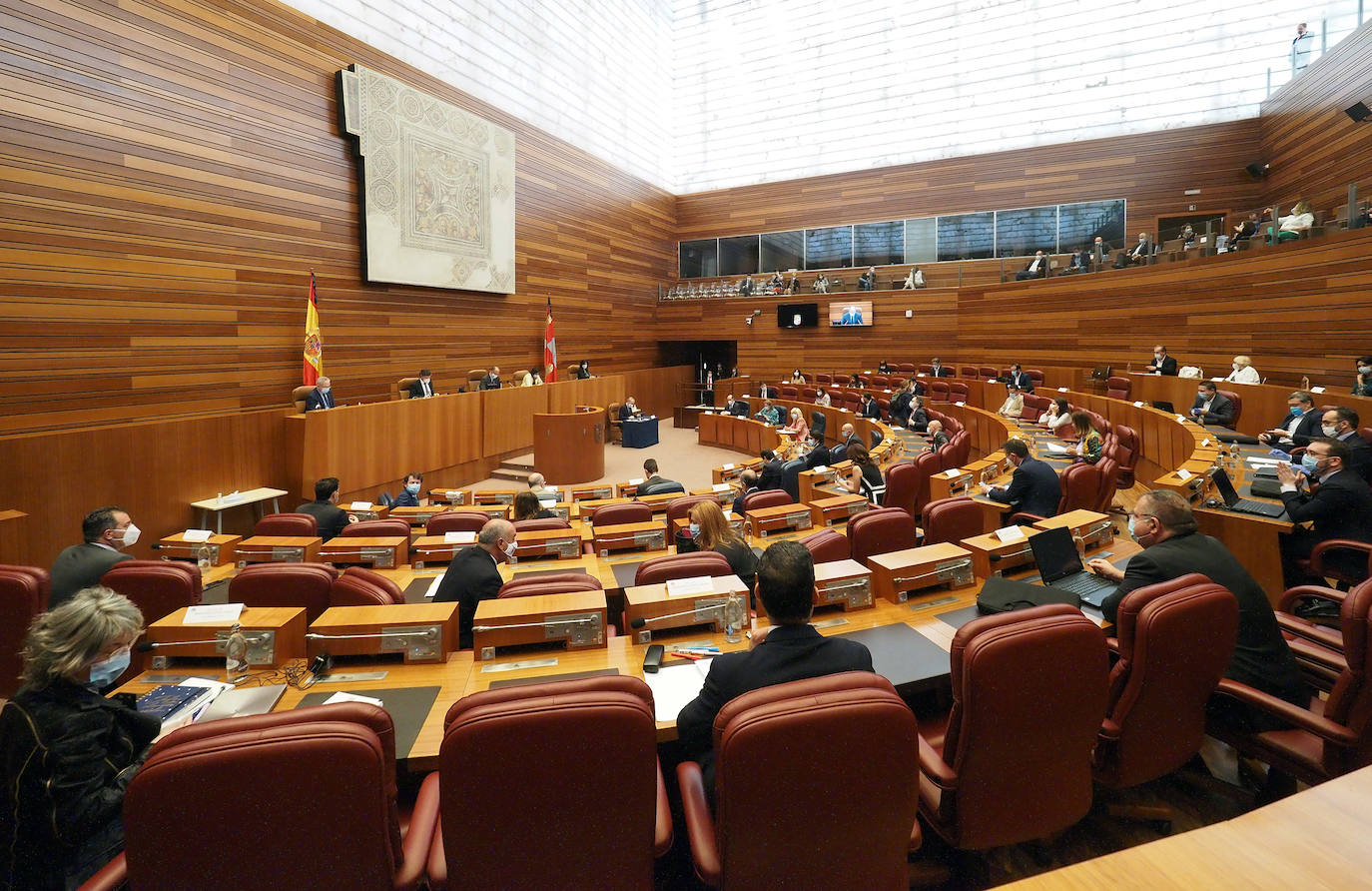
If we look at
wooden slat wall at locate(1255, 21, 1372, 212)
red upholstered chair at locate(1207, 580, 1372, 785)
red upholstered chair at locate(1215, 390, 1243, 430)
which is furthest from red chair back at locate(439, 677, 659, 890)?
Result: wooden slat wall at locate(1255, 21, 1372, 212)

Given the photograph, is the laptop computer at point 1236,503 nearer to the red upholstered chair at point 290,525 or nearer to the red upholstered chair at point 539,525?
the red upholstered chair at point 539,525

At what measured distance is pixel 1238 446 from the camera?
6.24 m

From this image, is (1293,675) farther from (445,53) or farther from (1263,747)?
(445,53)

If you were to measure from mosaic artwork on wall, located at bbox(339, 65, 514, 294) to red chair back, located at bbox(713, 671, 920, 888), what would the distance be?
33.7 ft

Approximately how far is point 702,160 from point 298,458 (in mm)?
15620

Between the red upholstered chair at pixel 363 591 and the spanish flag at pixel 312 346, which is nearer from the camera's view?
the red upholstered chair at pixel 363 591

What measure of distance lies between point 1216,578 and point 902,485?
11.7ft

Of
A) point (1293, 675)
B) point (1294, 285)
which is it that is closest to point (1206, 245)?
point (1294, 285)

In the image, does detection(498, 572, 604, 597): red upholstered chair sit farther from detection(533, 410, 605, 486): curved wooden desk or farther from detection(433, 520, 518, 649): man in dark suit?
detection(533, 410, 605, 486): curved wooden desk

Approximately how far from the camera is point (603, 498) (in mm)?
6727

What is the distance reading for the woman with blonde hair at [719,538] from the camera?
3.44m

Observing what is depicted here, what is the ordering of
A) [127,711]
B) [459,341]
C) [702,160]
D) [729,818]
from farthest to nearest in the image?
[702,160] < [459,341] < [127,711] < [729,818]

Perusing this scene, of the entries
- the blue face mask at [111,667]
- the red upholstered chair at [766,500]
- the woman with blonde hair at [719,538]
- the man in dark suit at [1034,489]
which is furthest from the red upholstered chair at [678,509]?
the blue face mask at [111,667]

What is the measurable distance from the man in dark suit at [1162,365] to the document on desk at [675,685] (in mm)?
9868
